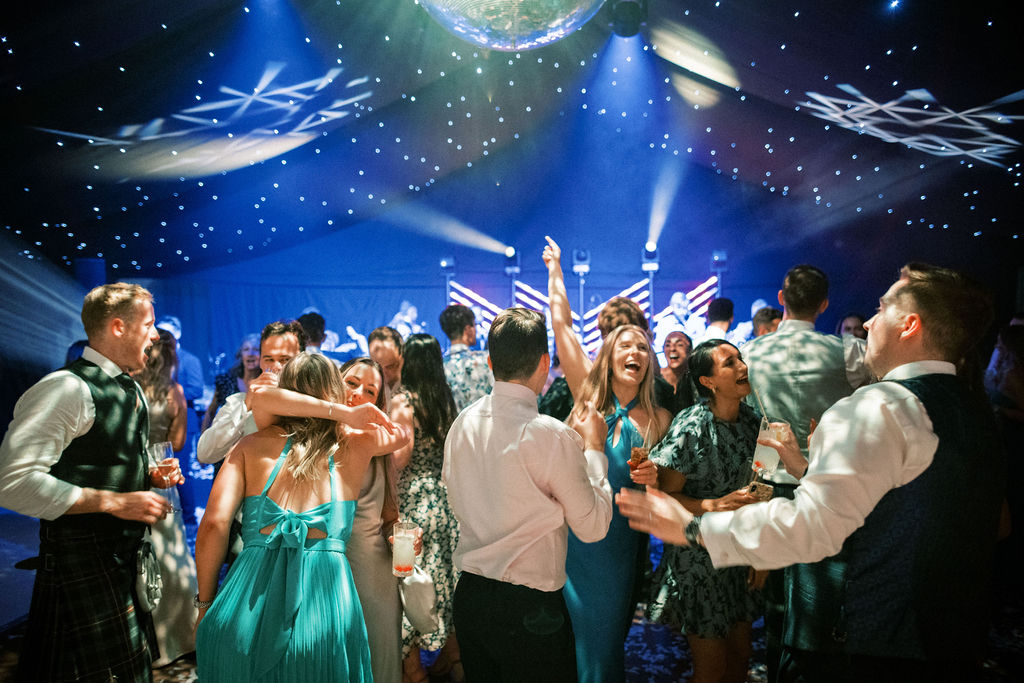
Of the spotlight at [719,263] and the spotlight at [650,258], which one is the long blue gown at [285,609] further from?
the spotlight at [719,263]

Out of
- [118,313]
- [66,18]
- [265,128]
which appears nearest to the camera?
[118,313]

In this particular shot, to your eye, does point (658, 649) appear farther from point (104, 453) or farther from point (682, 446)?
point (104, 453)

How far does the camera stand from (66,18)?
8.71 ft

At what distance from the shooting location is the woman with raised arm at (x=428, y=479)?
2.71 metres

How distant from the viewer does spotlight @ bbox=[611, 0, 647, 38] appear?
4758 mm

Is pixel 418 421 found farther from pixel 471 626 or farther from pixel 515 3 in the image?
pixel 515 3

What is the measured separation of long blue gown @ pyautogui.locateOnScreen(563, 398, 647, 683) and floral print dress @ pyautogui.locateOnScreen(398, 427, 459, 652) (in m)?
0.69

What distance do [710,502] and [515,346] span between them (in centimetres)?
97

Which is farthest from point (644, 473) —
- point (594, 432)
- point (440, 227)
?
point (440, 227)

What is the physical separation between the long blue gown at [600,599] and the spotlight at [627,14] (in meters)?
4.12

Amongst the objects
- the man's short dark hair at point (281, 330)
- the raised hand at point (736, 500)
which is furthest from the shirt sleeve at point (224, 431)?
the raised hand at point (736, 500)

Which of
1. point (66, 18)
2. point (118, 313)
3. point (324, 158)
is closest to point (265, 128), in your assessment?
point (324, 158)

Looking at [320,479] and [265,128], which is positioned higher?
[265,128]

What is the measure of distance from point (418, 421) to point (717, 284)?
25.8ft
